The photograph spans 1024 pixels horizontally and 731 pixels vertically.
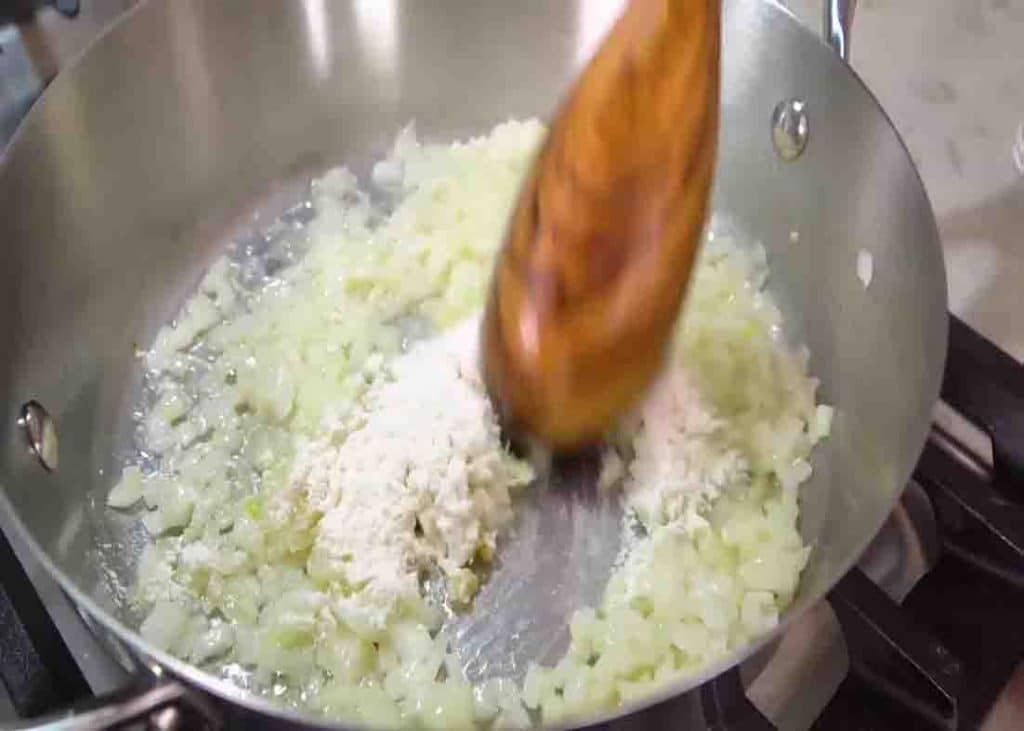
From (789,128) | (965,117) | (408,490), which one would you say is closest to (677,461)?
(408,490)

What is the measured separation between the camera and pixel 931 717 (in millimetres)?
733

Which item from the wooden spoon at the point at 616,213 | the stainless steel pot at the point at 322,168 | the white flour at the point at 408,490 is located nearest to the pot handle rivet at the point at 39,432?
the stainless steel pot at the point at 322,168

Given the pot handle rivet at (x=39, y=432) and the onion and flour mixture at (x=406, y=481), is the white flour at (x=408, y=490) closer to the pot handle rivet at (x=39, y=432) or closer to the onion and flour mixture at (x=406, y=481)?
the onion and flour mixture at (x=406, y=481)

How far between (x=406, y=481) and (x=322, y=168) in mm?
386

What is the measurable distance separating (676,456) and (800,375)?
0.49 feet

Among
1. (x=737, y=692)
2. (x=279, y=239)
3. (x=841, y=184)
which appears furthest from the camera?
(x=279, y=239)

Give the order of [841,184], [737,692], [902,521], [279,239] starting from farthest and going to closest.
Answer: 1. [279,239]
2. [841,184]
3. [902,521]
4. [737,692]

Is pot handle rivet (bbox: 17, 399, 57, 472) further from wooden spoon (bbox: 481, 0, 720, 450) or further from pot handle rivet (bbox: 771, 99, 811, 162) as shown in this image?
pot handle rivet (bbox: 771, 99, 811, 162)

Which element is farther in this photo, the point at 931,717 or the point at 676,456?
the point at 676,456

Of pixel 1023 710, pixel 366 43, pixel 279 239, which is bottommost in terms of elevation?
pixel 1023 710

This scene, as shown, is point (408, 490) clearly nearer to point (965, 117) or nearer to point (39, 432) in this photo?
point (39, 432)

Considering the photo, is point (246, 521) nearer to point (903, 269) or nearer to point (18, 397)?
point (18, 397)

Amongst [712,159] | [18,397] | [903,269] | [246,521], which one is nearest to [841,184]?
[903,269]

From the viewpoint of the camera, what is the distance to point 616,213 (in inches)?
30.2
